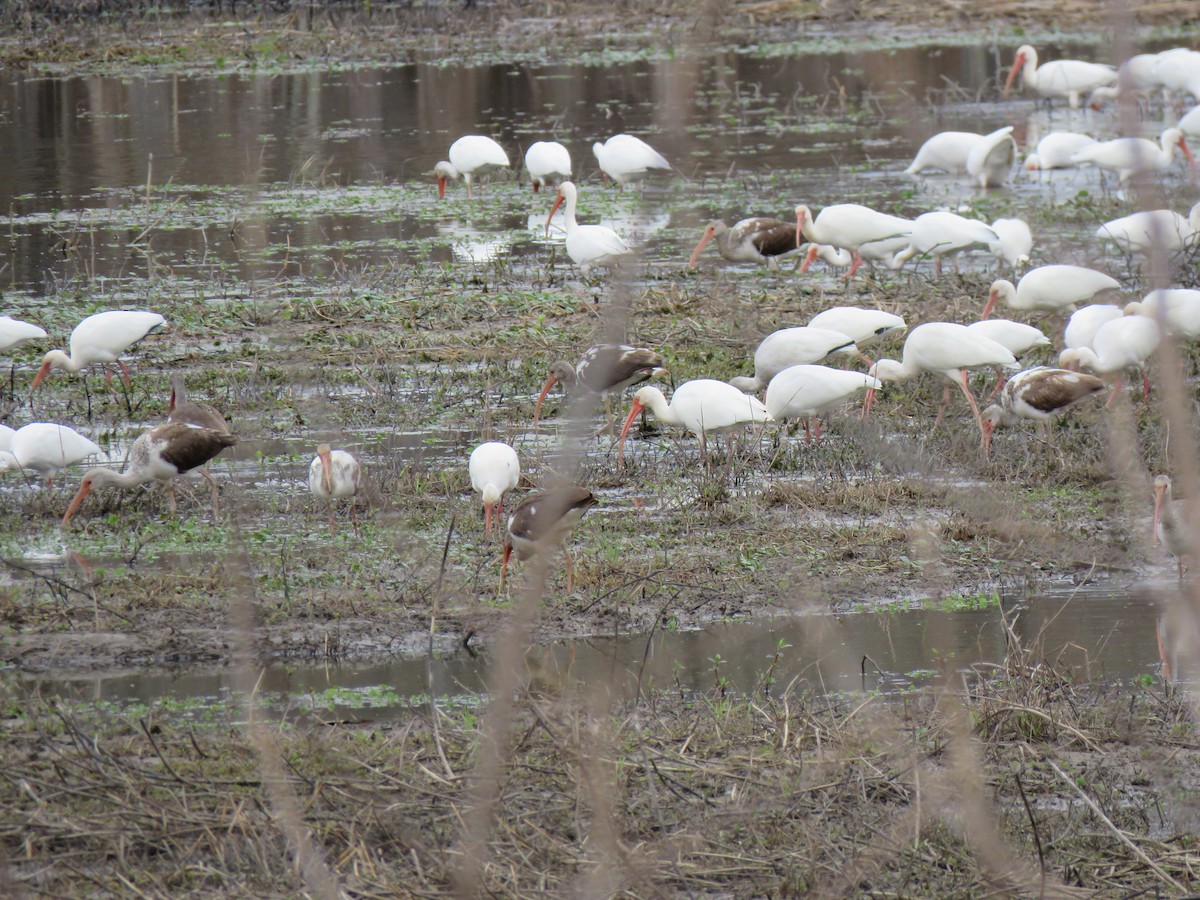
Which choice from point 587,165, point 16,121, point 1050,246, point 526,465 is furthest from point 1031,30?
point 1050,246

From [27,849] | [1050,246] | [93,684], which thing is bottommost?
[93,684]

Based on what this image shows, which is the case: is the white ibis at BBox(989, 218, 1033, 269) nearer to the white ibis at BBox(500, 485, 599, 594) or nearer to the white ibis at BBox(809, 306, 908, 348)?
the white ibis at BBox(809, 306, 908, 348)

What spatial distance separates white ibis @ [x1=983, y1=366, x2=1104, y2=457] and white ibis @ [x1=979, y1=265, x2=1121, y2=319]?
1.56 metres

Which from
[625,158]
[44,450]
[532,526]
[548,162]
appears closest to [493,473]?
[532,526]

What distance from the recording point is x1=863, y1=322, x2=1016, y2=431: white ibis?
24.7 feet

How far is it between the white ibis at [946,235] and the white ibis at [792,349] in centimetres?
259

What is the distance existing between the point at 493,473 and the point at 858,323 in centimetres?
272

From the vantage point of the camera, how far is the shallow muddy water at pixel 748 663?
191 inches

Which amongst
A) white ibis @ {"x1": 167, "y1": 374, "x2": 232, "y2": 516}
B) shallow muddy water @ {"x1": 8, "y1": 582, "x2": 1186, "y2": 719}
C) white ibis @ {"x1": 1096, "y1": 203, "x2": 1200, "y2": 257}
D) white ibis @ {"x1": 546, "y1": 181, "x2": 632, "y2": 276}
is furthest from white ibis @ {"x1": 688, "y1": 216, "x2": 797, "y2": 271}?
shallow muddy water @ {"x1": 8, "y1": 582, "x2": 1186, "y2": 719}

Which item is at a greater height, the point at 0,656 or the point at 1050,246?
the point at 1050,246

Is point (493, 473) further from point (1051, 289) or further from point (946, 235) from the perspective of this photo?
point (946, 235)

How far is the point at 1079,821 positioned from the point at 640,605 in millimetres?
2099

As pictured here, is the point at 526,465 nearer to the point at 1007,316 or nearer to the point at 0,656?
the point at 0,656

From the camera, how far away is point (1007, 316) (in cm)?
→ 962
